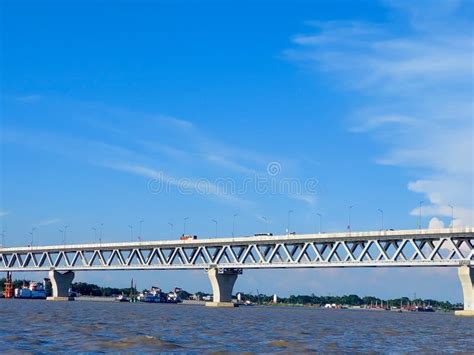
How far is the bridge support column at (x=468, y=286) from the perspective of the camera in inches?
4722

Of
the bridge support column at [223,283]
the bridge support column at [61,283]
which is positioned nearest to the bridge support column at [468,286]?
the bridge support column at [223,283]

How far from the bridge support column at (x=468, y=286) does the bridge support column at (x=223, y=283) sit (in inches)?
1999


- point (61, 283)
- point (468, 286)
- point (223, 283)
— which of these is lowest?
point (468, 286)

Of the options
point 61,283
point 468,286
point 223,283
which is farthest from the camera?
point 61,283

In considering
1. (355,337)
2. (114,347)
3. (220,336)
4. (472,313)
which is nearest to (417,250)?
(472,313)

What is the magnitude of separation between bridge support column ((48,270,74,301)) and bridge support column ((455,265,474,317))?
101445mm

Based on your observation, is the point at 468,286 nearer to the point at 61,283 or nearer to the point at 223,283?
the point at 223,283

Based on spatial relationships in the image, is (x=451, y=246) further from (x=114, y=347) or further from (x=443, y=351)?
(x=114, y=347)

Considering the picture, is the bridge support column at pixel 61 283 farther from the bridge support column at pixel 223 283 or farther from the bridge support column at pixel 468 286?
the bridge support column at pixel 468 286

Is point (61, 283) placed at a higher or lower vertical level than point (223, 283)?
higher

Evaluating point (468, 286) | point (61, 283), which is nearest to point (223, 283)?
point (61, 283)

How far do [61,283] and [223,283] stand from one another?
51.8 m

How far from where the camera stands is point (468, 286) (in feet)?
396

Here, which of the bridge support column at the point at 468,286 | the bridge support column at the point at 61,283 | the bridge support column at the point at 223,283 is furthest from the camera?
the bridge support column at the point at 61,283
